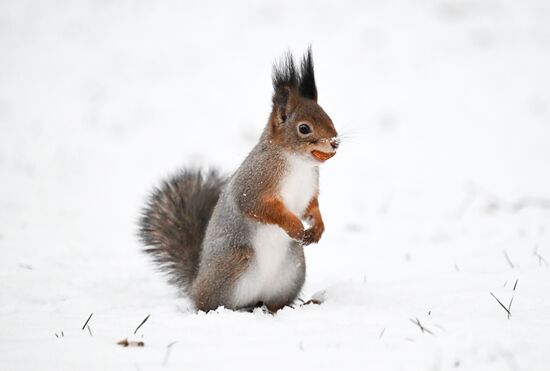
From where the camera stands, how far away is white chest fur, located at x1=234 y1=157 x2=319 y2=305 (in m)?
3.01

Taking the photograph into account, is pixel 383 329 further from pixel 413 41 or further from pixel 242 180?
pixel 413 41

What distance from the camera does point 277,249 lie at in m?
3.07

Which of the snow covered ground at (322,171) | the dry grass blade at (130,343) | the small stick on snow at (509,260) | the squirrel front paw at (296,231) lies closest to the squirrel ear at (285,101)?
the squirrel front paw at (296,231)

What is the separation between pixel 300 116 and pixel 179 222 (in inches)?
43.8

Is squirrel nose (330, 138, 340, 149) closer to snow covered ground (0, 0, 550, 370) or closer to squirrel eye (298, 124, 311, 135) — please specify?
squirrel eye (298, 124, 311, 135)

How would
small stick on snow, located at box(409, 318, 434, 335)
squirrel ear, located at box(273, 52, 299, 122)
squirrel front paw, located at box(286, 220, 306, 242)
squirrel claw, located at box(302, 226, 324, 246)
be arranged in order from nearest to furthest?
1. small stick on snow, located at box(409, 318, 434, 335)
2. squirrel front paw, located at box(286, 220, 306, 242)
3. squirrel claw, located at box(302, 226, 324, 246)
4. squirrel ear, located at box(273, 52, 299, 122)

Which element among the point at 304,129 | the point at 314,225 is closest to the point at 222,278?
the point at 314,225

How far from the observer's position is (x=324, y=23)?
11875mm

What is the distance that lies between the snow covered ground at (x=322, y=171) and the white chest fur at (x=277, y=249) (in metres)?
0.30

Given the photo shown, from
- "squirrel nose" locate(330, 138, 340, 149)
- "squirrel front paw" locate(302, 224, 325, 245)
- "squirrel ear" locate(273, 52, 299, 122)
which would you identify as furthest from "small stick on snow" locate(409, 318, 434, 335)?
"squirrel ear" locate(273, 52, 299, 122)

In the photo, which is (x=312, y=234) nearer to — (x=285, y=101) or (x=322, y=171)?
(x=285, y=101)

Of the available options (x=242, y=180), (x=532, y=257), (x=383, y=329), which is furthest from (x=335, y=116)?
(x=383, y=329)

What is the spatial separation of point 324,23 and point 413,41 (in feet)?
6.20

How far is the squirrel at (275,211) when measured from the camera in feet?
9.77
